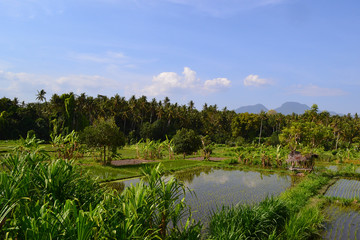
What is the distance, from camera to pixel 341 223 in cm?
1120

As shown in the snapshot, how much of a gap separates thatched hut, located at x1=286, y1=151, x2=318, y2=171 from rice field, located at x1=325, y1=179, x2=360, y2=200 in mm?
2565

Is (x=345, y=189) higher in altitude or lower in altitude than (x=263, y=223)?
lower

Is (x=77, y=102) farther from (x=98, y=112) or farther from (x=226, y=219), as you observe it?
Result: (x=226, y=219)

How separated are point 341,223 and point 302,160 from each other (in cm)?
1139

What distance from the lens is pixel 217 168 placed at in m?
25.8

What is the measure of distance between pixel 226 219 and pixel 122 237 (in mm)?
4336

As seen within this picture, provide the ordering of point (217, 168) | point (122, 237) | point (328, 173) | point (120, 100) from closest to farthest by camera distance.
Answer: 1. point (122, 237)
2. point (328, 173)
3. point (217, 168)
4. point (120, 100)

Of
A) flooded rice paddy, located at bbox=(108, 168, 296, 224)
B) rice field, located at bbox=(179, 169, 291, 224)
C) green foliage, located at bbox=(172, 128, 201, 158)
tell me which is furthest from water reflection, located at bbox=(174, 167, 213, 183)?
green foliage, located at bbox=(172, 128, 201, 158)

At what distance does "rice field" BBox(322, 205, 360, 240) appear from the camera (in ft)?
32.5

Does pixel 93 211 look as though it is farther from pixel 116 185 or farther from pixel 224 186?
pixel 224 186

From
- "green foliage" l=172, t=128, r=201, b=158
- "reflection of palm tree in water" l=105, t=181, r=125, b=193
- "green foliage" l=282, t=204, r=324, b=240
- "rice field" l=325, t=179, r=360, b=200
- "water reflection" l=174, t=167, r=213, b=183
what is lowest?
"rice field" l=325, t=179, r=360, b=200

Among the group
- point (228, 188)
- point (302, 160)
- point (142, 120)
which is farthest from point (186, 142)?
point (142, 120)

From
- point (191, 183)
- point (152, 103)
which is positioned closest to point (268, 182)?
point (191, 183)

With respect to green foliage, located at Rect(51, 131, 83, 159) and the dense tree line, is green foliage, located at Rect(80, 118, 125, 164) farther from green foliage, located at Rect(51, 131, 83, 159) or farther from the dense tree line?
the dense tree line
